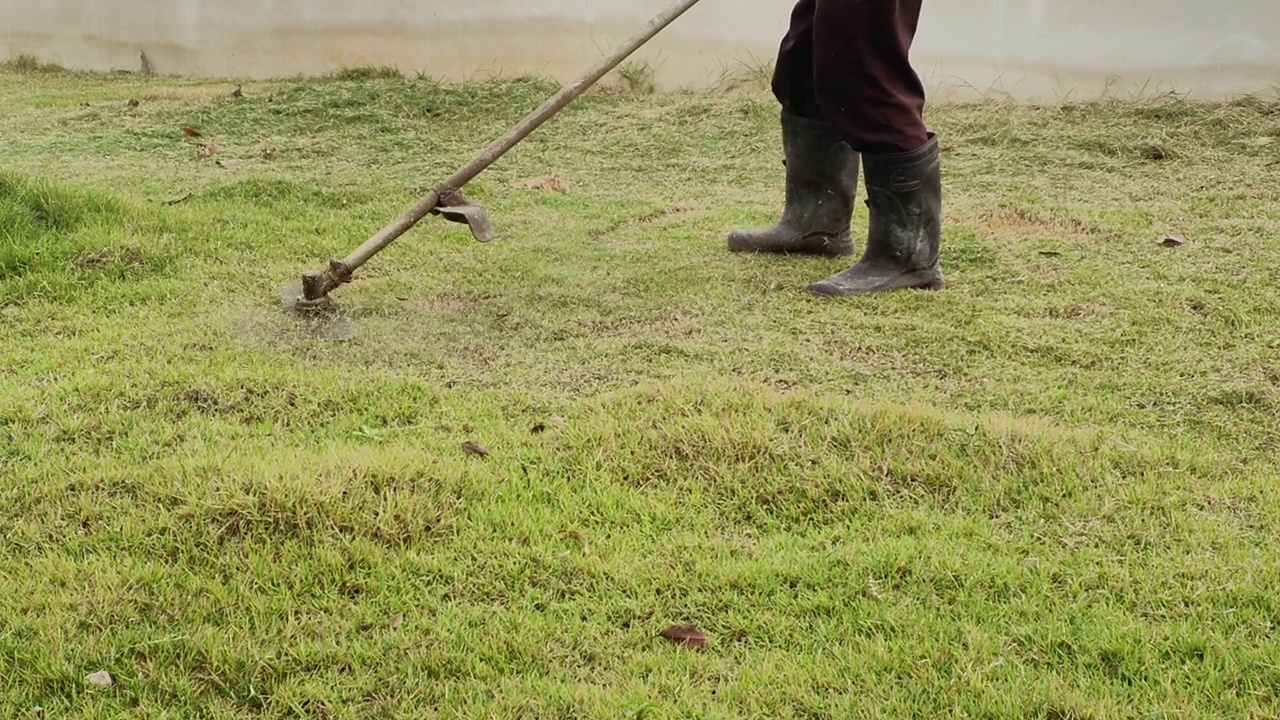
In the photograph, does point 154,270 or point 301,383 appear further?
point 154,270

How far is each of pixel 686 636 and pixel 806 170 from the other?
82.5 inches

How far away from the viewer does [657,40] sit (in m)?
6.51

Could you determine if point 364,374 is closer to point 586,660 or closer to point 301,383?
point 301,383

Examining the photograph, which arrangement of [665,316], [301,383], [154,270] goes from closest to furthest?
1. [301,383]
2. [665,316]
3. [154,270]

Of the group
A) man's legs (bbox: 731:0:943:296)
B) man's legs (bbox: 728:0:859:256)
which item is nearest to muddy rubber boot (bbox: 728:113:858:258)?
man's legs (bbox: 728:0:859:256)

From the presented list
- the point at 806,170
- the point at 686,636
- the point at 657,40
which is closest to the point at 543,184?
the point at 806,170

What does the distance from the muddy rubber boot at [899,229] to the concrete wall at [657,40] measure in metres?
3.07

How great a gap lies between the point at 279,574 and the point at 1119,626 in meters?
1.16

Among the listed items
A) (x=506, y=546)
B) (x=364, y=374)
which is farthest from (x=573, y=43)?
(x=506, y=546)

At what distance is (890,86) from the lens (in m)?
2.92

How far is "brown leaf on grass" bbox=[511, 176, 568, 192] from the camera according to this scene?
4.48 metres

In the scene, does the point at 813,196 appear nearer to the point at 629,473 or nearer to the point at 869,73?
the point at 869,73

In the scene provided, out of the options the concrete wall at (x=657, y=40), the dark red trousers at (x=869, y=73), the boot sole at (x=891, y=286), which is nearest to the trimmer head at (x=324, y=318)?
the boot sole at (x=891, y=286)

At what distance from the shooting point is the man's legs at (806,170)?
3.29m
